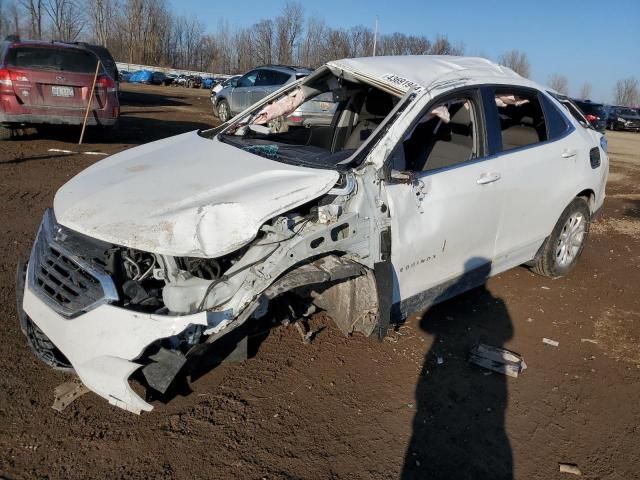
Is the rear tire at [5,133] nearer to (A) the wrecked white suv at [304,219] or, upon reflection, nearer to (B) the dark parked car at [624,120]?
(A) the wrecked white suv at [304,219]

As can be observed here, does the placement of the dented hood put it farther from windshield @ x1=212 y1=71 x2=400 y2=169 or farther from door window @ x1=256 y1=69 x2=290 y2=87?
door window @ x1=256 y1=69 x2=290 y2=87

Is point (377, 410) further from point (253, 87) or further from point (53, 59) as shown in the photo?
point (253, 87)

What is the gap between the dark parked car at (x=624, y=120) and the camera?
34188 millimetres

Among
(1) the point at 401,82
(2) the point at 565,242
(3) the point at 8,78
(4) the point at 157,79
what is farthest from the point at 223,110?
(4) the point at 157,79

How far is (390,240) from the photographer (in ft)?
10.1

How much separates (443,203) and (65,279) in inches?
87.6

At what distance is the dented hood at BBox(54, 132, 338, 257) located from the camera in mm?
2521

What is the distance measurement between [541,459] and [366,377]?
43.1 inches

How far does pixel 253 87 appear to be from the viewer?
1513 centimetres

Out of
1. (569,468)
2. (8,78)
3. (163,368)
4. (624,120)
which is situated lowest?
(569,468)

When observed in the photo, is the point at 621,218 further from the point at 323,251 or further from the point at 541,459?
the point at 323,251

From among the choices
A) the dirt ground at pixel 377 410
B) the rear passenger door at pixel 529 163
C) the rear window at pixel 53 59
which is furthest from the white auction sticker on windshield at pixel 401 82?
the rear window at pixel 53 59

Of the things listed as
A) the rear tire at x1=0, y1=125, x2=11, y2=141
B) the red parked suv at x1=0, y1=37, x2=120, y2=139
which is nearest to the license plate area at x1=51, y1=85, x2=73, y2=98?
the red parked suv at x1=0, y1=37, x2=120, y2=139

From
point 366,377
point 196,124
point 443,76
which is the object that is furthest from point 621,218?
point 196,124
